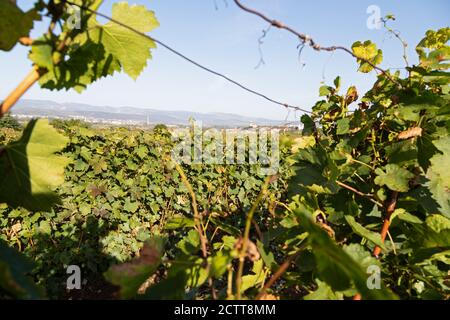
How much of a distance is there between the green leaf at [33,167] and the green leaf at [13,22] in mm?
244

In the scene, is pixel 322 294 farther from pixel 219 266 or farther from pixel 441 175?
pixel 441 175

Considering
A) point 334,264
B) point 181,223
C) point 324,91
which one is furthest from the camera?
point 324,91

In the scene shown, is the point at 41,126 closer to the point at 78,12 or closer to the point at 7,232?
the point at 78,12

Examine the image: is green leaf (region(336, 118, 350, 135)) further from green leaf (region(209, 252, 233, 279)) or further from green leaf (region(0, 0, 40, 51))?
green leaf (region(0, 0, 40, 51))

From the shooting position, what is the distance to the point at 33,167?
1128mm

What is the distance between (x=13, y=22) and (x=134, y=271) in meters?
0.73

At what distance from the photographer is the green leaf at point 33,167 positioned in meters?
1.07

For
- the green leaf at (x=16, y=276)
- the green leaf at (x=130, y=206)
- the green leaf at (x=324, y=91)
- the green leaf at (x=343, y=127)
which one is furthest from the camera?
the green leaf at (x=130, y=206)

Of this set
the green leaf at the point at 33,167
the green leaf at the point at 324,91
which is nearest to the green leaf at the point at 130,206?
the green leaf at the point at 324,91

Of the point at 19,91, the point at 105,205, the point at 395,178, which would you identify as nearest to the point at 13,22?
the point at 19,91

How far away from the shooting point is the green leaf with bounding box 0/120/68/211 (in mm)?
1069

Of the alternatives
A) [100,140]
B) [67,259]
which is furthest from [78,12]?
[100,140]

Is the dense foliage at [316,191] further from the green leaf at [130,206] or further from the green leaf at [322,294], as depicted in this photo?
the green leaf at [130,206]

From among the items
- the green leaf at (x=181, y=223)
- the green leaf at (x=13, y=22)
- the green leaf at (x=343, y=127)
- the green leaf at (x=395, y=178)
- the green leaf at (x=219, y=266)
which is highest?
the green leaf at (x=13, y=22)
